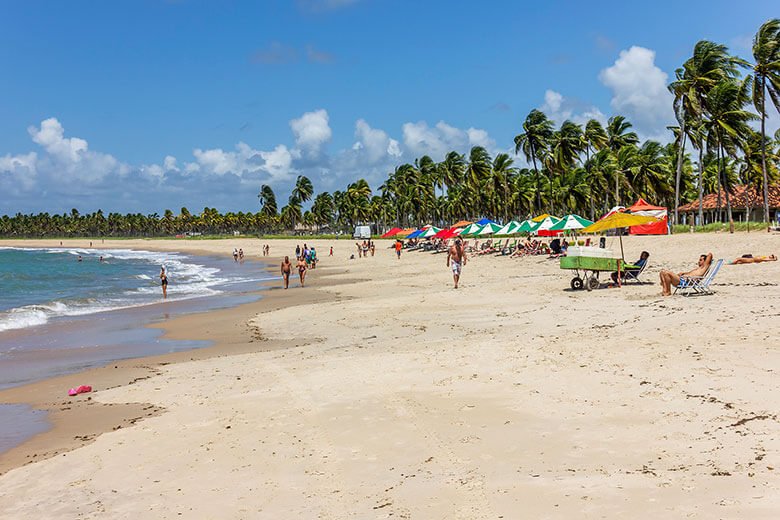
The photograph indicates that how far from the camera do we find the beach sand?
15.7 ft

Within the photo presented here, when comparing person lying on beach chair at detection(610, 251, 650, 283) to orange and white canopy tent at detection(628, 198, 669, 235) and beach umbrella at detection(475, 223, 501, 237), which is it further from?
beach umbrella at detection(475, 223, 501, 237)

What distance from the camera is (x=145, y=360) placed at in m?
12.9

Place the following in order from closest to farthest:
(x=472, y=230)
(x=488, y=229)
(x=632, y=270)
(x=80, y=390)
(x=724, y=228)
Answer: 1. (x=80, y=390)
2. (x=632, y=270)
3. (x=724, y=228)
4. (x=488, y=229)
5. (x=472, y=230)

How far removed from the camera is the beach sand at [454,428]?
4.79 metres

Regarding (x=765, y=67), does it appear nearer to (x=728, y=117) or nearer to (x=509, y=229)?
(x=728, y=117)

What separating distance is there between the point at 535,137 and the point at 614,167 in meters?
9.31

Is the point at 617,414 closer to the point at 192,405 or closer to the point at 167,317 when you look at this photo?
the point at 192,405

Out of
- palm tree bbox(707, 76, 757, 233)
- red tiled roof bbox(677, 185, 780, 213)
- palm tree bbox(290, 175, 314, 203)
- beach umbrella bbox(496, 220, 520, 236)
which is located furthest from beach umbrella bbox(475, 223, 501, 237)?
palm tree bbox(290, 175, 314, 203)

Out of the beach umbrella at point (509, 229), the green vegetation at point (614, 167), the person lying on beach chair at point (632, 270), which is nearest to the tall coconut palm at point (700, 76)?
the green vegetation at point (614, 167)

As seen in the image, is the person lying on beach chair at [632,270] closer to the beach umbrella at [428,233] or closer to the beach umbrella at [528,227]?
the beach umbrella at [528,227]

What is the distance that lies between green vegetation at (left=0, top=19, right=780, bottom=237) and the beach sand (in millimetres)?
31286

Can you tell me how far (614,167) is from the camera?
179ft

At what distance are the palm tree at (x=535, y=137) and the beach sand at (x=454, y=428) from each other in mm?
50260

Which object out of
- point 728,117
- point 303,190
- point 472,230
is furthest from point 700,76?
point 303,190
